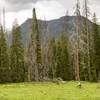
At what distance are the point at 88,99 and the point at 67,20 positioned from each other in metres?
46.6

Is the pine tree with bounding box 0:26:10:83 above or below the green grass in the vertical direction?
above

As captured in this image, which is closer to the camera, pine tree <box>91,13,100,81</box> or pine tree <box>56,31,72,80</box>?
pine tree <box>91,13,100,81</box>

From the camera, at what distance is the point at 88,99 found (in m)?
16.4

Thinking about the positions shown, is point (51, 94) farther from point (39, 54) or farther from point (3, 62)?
point (39, 54)

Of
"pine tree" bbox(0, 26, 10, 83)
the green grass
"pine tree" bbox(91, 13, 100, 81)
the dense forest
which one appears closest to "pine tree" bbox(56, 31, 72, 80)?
the dense forest

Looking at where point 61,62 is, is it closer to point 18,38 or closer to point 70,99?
point 18,38

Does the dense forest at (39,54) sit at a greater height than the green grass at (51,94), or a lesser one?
greater

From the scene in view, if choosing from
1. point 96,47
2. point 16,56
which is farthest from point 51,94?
point 96,47

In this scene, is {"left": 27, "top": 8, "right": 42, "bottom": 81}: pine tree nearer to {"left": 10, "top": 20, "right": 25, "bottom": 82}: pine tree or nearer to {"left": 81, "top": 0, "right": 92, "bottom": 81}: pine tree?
{"left": 10, "top": 20, "right": 25, "bottom": 82}: pine tree

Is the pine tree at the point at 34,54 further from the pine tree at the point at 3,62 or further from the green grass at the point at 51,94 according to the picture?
the green grass at the point at 51,94

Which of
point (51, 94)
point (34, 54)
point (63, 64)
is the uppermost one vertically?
point (34, 54)

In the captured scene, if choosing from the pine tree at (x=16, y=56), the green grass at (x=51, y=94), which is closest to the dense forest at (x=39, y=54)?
the pine tree at (x=16, y=56)

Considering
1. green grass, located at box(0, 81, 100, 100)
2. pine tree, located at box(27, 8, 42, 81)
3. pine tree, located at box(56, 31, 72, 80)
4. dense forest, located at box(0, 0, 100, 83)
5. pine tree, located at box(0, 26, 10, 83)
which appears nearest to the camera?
green grass, located at box(0, 81, 100, 100)

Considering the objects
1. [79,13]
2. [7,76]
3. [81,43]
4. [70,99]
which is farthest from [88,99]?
[7,76]
